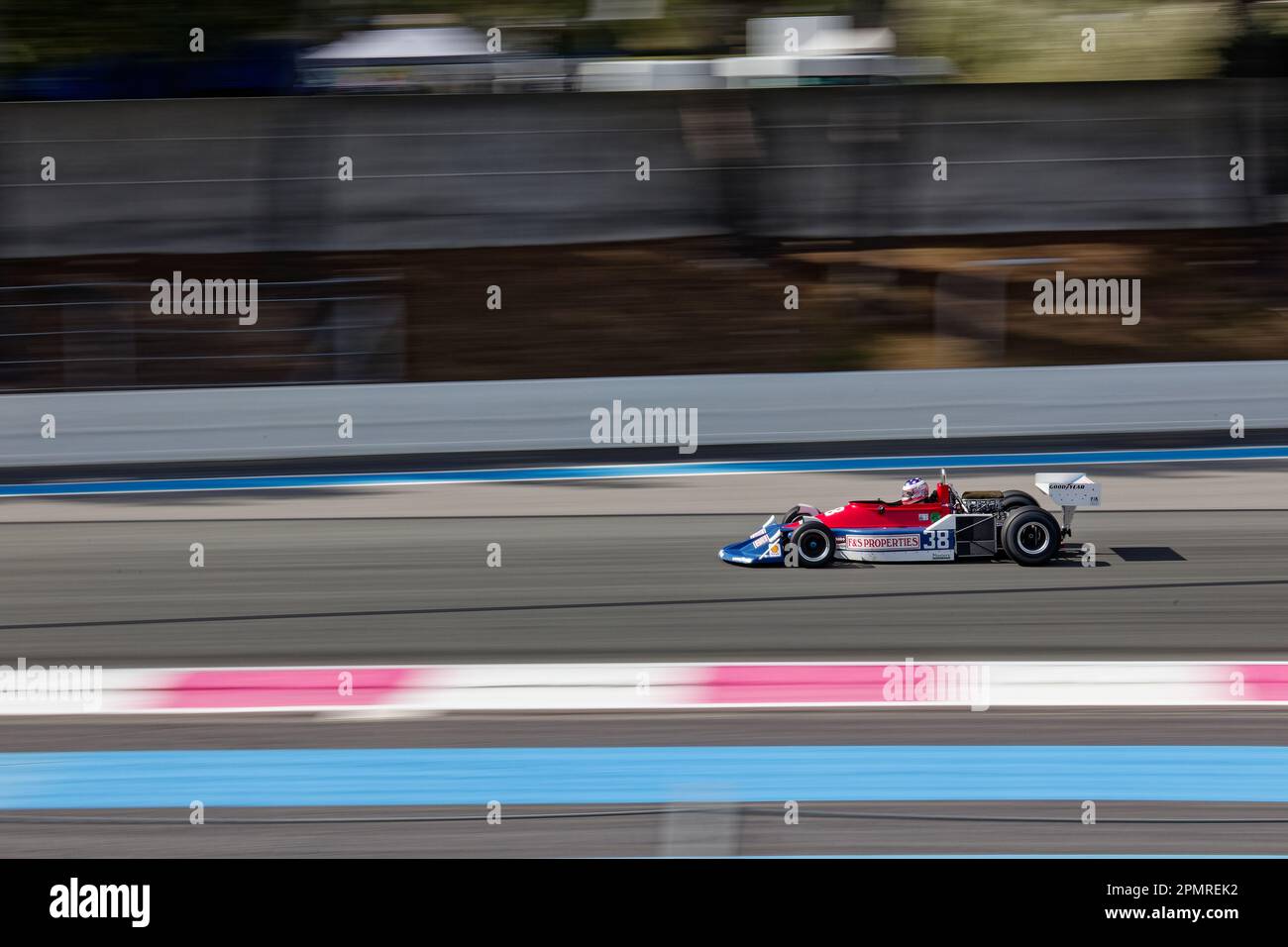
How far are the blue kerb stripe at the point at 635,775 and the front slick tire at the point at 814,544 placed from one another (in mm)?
2705

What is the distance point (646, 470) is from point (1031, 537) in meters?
4.48

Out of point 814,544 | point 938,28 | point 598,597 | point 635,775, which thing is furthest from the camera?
point 938,28

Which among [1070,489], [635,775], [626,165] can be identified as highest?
[626,165]

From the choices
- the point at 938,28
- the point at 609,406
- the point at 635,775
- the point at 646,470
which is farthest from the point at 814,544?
the point at 938,28

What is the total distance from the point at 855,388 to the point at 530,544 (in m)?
4.86

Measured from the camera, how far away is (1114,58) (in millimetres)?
21797

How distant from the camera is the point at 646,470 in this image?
11.9 meters

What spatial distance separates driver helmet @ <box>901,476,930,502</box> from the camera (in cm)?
793

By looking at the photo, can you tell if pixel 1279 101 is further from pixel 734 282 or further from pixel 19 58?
pixel 19 58

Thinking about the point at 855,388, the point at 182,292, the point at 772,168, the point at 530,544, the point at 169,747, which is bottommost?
the point at 169,747

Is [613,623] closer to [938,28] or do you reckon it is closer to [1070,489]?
[1070,489]

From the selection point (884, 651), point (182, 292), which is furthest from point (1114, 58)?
point (884, 651)

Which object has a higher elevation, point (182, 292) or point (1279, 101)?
point (1279, 101)

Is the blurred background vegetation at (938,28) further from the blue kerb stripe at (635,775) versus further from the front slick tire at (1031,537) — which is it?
the blue kerb stripe at (635,775)
